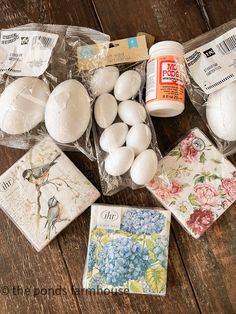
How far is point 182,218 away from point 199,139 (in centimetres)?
13

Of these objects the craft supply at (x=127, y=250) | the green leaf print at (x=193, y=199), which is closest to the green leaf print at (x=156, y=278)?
the craft supply at (x=127, y=250)

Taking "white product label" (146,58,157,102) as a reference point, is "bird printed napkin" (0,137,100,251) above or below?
below

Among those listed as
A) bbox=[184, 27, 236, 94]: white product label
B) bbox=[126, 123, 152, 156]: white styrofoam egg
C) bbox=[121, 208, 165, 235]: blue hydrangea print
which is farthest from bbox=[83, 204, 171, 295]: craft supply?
bbox=[184, 27, 236, 94]: white product label

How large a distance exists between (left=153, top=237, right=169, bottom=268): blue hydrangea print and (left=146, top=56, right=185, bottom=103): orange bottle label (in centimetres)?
22

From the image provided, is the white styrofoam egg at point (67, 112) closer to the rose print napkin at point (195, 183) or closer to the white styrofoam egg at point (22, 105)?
the white styrofoam egg at point (22, 105)

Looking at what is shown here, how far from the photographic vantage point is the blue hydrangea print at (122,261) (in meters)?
0.63

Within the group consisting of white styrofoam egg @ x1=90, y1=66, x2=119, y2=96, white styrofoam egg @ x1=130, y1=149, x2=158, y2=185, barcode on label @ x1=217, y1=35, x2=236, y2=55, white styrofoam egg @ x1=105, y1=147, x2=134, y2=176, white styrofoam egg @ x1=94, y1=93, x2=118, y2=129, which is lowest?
white styrofoam egg @ x1=130, y1=149, x2=158, y2=185

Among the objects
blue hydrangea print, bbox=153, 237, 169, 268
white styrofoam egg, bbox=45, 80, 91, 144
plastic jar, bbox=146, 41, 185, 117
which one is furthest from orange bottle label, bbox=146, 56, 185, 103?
blue hydrangea print, bbox=153, 237, 169, 268

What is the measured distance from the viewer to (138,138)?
1.98ft

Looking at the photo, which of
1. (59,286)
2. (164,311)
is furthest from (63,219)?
(164,311)

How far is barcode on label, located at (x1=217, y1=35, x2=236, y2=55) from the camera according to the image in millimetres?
650

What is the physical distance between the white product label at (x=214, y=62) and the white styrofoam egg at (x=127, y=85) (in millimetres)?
91

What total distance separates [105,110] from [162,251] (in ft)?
0.77

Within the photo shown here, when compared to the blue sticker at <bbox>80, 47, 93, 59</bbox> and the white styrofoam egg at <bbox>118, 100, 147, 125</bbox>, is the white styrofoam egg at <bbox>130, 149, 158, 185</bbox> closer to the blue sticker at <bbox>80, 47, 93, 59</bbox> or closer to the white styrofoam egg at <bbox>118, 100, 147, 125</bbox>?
the white styrofoam egg at <bbox>118, 100, 147, 125</bbox>
